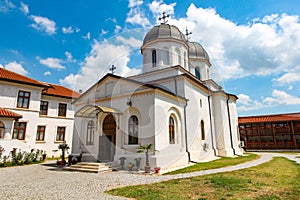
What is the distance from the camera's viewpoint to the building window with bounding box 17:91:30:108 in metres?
17.8

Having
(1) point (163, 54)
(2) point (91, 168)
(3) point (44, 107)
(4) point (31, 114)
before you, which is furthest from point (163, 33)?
(3) point (44, 107)

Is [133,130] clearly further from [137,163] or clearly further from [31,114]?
[31,114]

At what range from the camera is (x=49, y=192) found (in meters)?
6.05

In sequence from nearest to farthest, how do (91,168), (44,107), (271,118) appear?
(91,168)
(44,107)
(271,118)

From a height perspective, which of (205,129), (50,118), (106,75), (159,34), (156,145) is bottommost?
(156,145)

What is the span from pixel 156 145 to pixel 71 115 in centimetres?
1572

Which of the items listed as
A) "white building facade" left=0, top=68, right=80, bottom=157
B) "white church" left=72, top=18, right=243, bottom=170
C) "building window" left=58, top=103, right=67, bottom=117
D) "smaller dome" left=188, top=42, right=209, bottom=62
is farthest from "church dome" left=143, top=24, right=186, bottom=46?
"building window" left=58, top=103, right=67, bottom=117

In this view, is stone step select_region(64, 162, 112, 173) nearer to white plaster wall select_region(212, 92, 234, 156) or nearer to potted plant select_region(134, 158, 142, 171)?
potted plant select_region(134, 158, 142, 171)

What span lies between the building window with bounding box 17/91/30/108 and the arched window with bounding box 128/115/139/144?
12.0 m

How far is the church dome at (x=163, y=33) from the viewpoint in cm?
1747

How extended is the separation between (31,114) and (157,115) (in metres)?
13.6

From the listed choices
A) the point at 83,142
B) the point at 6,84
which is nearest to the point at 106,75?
the point at 83,142

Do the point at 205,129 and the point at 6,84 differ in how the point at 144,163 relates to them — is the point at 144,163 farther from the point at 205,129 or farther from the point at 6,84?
the point at 6,84

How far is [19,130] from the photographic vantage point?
1739 centimetres
